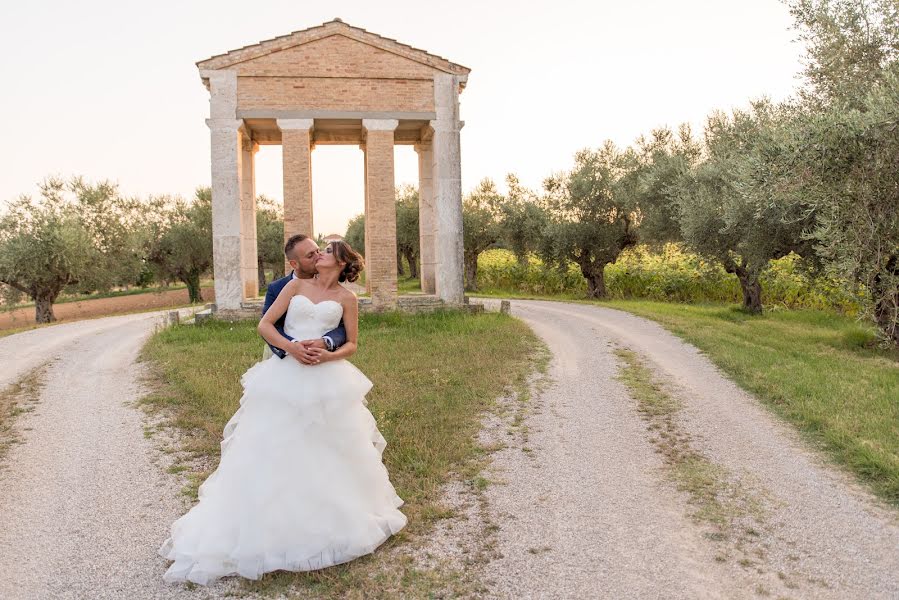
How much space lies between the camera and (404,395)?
9.23m

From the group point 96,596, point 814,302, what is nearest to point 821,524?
point 96,596

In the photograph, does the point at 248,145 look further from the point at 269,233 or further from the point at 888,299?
the point at 269,233

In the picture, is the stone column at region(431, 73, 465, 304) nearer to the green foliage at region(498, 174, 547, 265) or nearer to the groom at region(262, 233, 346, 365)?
the green foliage at region(498, 174, 547, 265)

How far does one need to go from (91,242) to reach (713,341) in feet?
88.7

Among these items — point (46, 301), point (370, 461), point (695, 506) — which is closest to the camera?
point (370, 461)

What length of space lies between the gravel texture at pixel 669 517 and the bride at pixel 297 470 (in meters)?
1.18

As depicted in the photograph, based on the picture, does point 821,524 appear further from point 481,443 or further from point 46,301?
point 46,301

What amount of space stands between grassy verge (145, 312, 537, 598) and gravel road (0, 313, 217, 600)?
55 cm

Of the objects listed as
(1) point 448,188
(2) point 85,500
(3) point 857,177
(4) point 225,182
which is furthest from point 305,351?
(1) point 448,188

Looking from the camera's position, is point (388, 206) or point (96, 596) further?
point (388, 206)

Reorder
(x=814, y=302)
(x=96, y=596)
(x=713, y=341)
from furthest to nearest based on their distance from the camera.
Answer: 1. (x=814, y=302)
2. (x=713, y=341)
3. (x=96, y=596)

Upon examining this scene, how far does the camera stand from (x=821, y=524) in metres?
5.12

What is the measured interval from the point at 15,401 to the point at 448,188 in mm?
11867

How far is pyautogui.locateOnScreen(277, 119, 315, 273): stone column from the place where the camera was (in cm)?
1728
